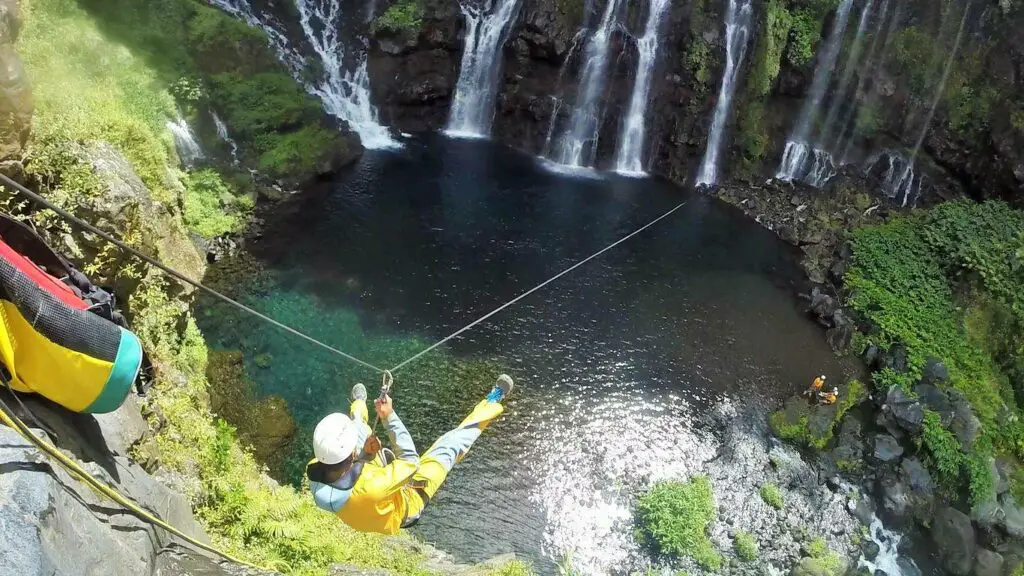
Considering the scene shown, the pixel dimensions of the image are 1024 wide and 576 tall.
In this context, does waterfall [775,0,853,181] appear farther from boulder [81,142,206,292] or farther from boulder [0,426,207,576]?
boulder [0,426,207,576]

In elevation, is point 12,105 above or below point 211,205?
above

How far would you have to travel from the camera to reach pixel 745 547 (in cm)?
1162

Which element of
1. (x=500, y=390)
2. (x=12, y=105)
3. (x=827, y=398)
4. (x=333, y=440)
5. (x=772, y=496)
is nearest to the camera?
(x=333, y=440)

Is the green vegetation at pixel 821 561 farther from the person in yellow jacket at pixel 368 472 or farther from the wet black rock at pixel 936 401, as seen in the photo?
the person in yellow jacket at pixel 368 472

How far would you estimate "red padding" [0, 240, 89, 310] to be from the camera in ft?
15.8

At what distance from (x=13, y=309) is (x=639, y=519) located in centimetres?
1037

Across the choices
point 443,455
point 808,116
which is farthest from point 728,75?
point 443,455

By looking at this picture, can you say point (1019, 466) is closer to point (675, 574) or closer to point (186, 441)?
point (675, 574)

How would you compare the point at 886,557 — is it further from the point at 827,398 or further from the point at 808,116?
the point at 808,116

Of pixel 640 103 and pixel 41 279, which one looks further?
pixel 640 103

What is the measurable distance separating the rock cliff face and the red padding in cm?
1975

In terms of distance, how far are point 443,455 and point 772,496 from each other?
894cm

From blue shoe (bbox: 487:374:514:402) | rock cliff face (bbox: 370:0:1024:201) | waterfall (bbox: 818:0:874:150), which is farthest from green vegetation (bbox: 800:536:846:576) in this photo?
waterfall (bbox: 818:0:874:150)

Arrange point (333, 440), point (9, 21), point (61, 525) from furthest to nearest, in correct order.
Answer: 1. point (9, 21)
2. point (333, 440)
3. point (61, 525)
